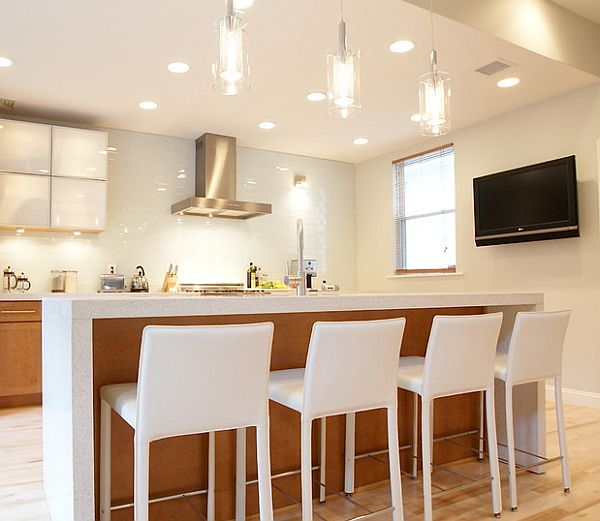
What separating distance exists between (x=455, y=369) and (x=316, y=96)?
10.1 feet

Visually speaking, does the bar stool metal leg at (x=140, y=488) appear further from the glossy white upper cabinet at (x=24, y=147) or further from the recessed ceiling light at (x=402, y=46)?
the glossy white upper cabinet at (x=24, y=147)

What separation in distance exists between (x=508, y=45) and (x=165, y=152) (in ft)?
11.7

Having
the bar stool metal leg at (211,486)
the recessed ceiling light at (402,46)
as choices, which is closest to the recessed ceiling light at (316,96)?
the recessed ceiling light at (402,46)

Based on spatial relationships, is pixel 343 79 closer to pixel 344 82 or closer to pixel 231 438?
pixel 344 82

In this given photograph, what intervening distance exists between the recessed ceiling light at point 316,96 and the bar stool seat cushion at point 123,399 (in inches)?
130

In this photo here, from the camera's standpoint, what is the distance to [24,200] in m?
4.79

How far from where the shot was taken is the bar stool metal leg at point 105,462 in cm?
199

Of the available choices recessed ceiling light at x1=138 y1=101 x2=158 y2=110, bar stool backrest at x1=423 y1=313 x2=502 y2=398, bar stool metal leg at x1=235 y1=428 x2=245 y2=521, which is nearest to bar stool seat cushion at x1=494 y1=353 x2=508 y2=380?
bar stool backrest at x1=423 y1=313 x2=502 y2=398

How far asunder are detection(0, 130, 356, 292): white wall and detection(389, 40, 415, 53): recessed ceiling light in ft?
9.34

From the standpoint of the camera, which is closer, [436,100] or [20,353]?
[436,100]

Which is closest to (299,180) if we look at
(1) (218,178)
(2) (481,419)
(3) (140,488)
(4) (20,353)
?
(1) (218,178)

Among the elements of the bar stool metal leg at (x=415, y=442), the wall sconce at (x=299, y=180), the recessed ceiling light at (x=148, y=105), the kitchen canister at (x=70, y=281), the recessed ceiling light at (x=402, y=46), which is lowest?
the bar stool metal leg at (x=415, y=442)

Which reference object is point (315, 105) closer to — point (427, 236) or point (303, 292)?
point (427, 236)

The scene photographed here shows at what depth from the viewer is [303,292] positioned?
2787 millimetres
